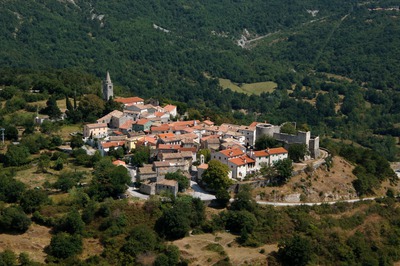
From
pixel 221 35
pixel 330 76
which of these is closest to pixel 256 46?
pixel 221 35

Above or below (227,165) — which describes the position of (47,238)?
below

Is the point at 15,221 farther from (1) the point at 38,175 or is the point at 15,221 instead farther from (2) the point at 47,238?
(1) the point at 38,175

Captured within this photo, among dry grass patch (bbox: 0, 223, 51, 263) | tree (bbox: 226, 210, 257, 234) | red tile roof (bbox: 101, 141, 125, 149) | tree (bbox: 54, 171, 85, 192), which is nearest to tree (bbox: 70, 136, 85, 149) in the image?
red tile roof (bbox: 101, 141, 125, 149)

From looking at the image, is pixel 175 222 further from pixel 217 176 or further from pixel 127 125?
pixel 127 125

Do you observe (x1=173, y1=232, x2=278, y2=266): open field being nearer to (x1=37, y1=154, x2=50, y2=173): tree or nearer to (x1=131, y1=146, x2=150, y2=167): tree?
(x1=131, y1=146, x2=150, y2=167): tree

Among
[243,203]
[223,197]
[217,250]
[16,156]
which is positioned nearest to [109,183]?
[223,197]

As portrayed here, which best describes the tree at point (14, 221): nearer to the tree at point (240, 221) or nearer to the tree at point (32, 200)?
the tree at point (32, 200)
